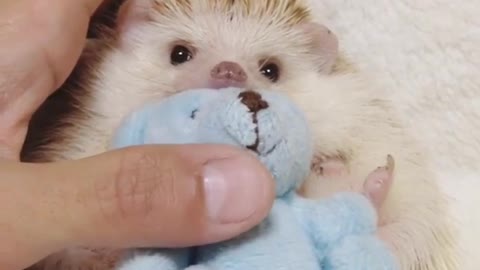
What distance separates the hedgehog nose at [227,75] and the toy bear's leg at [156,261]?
0.85ft

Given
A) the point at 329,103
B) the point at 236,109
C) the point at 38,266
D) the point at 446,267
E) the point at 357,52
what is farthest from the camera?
the point at 357,52

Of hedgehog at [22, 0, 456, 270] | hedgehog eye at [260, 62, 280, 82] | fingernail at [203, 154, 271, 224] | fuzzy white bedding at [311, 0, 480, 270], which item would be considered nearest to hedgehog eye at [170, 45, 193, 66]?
hedgehog at [22, 0, 456, 270]

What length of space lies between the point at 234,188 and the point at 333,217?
12 centimetres

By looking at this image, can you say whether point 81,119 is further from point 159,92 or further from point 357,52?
point 357,52

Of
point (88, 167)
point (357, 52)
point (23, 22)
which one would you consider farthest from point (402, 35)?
point (88, 167)

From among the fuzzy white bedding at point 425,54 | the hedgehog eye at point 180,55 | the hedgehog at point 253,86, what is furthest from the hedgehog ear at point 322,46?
the fuzzy white bedding at point 425,54

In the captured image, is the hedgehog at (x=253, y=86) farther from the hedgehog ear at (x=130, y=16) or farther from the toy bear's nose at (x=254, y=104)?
the toy bear's nose at (x=254, y=104)

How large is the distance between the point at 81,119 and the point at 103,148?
7 centimetres

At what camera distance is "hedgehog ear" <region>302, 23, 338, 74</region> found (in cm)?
143

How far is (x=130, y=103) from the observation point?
129 cm

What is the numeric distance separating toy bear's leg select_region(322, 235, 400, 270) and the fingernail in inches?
3.9

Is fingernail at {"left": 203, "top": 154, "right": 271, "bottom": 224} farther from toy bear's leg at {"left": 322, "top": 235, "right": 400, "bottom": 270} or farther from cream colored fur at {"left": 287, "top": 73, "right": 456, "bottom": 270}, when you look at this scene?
cream colored fur at {"left": 287, "top": 73, "right": 456, "bottom": 270}

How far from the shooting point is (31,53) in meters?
1.24

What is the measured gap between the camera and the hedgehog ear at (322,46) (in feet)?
4.70
